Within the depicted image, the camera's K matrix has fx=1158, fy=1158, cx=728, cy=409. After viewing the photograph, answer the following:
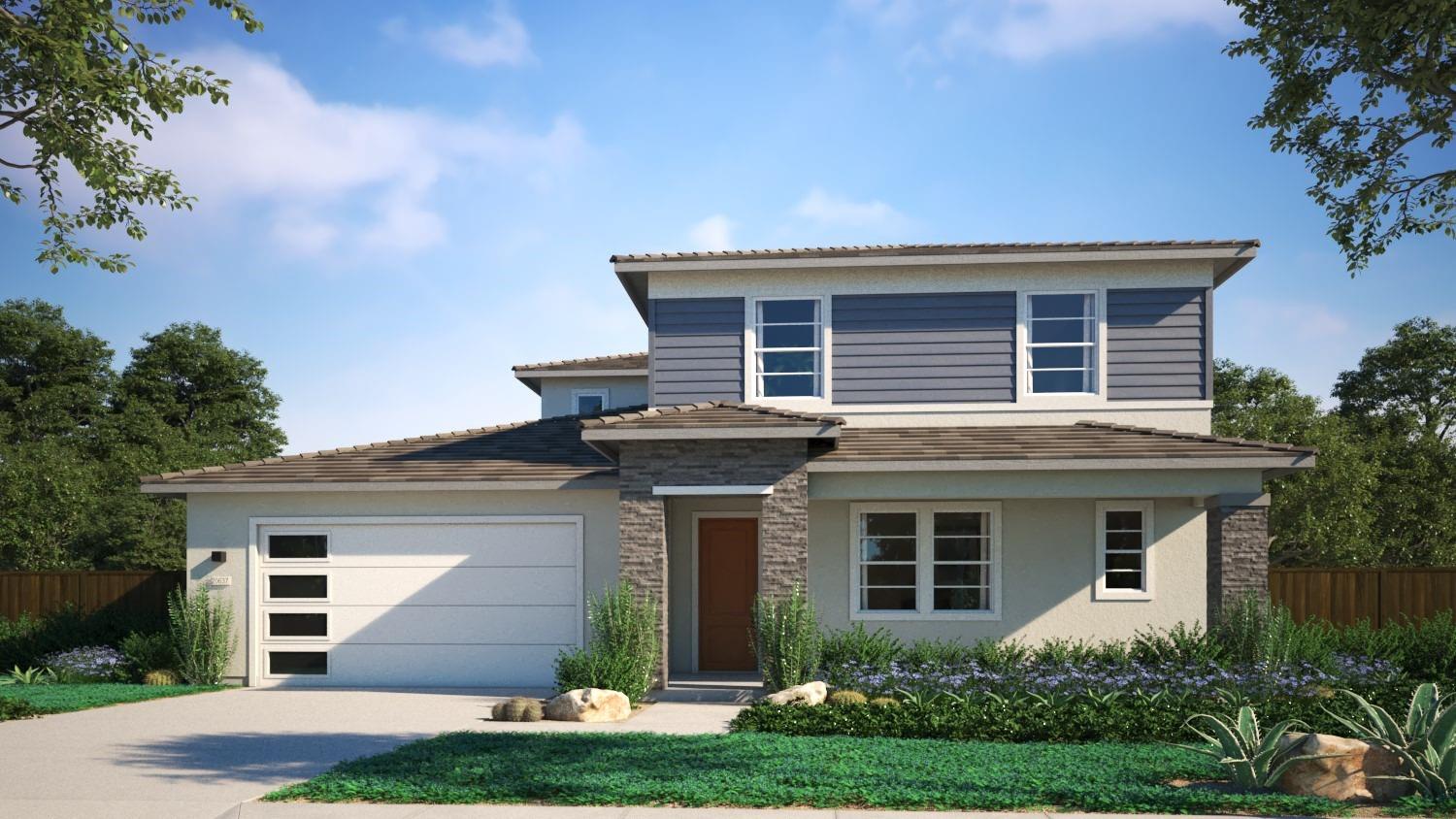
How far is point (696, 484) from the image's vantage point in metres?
14.4

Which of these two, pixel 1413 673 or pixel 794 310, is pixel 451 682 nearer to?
pixel 794 310

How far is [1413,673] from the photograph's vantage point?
49.6ft

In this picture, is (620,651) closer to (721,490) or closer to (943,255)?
(721,490)

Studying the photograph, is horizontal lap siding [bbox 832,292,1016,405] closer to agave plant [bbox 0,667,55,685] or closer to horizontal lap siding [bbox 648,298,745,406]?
horizontal lap siding [bbox 648,298,745,406]

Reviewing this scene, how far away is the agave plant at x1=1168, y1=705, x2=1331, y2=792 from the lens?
28.0ft

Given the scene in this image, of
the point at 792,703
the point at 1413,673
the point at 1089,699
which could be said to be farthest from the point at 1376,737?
the point at 1413,673

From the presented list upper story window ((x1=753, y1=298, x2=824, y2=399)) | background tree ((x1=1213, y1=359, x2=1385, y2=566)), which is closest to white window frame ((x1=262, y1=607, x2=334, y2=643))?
upper story window ((x1=753, y1=298, x2=824, y2=399))

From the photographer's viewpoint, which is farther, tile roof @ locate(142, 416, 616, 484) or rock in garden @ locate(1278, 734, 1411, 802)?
tile roof @ locate(142, 416, 616, 484)

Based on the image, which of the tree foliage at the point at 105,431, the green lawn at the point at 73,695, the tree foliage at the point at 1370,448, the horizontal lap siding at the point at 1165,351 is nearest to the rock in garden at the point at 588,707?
the green lawn at the point at 73,695

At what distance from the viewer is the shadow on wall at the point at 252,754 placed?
9.28 metres

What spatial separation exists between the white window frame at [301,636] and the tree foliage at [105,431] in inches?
670

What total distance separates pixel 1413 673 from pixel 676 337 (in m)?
10.9

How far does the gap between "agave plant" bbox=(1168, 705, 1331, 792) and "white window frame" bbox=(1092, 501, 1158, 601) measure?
22.0 ft

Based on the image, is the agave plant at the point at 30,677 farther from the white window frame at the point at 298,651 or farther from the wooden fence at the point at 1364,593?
the wooden fence at the point at 1364,593
